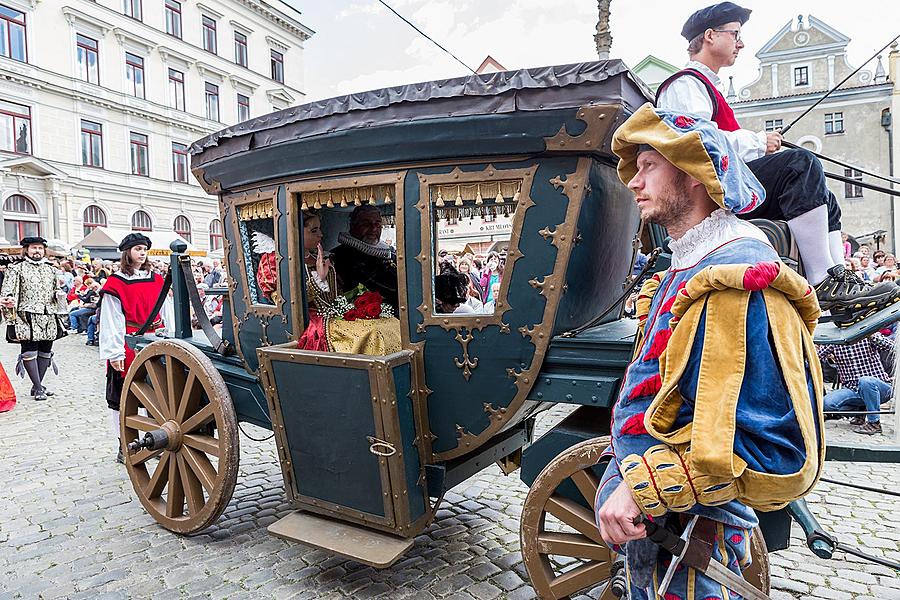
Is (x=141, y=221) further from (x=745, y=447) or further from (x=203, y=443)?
(x=745, y=447)

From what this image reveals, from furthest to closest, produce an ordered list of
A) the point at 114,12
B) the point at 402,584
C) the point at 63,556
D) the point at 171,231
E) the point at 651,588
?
1. the point at 171,231
2. the point at 114,12
3. the point at 63,556
4. the point at 402,584
5. the point at 651,588

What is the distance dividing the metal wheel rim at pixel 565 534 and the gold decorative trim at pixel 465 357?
511mm

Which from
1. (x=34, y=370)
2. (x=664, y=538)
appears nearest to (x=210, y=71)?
(x=34, y=370)

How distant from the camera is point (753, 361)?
1.18 m

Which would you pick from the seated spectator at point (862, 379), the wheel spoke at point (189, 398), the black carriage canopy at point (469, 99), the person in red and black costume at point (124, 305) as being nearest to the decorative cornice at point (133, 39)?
the person in red and black costume at point (124, 305)

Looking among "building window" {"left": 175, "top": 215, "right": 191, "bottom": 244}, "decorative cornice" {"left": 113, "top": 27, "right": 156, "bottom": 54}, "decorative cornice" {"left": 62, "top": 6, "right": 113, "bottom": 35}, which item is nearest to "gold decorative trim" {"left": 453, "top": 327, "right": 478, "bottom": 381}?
"decorative cornice" {"left": 62, "top": 6, "right": 113, "bottom": 35}

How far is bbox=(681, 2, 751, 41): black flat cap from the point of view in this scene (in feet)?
7.91

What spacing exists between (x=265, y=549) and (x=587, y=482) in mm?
1947

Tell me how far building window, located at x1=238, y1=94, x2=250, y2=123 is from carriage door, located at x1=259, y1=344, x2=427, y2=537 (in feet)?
93.1

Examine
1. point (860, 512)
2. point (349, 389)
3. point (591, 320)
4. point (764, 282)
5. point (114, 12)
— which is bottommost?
point (860, 512)

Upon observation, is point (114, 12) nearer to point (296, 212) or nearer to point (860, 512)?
point (296, 212)

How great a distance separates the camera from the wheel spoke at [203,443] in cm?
336

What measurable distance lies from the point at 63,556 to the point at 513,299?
2797 millimetres

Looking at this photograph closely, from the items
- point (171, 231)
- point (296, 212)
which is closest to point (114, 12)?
point (171, 231)
